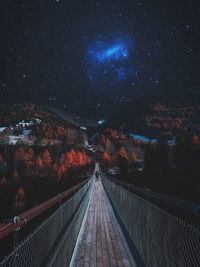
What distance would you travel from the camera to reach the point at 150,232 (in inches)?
223

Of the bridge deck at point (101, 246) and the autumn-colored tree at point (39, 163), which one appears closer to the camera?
the bridge deck at point (101, 246)

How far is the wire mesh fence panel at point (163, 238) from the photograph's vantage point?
347cm

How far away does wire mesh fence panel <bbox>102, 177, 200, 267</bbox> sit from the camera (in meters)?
3.47

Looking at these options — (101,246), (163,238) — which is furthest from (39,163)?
(163,238)

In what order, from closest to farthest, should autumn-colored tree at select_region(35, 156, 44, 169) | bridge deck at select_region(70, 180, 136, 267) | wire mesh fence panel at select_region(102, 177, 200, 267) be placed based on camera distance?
wire mesh fence panel at select_region(102, 177, 200, 267) → bridge deck at select_region(70, 180, 136, 267) → autumn-colored tree at select_region(35, 156, 44, 169)

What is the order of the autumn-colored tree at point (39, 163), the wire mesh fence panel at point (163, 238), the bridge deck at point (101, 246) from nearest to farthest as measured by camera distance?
the wire mesh fence panel at point (163, 238), the bridge deck at point (101, 246), the autumn-colored tree at point (39, 163)

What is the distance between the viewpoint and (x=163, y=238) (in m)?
4.61

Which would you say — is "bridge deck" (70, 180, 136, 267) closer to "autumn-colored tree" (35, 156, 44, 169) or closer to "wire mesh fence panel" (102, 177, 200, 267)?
"wire mesh fence panel" (102, 177, 200, 267)

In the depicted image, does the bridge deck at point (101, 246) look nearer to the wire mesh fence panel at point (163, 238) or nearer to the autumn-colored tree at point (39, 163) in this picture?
the wire mesh fence panel at point (163, 238)

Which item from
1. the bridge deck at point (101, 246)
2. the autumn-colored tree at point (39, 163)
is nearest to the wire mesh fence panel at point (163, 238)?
the bridge deck at point (101, 246)

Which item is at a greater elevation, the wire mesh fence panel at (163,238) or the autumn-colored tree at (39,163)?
the autumn-colored tree at (39,163)

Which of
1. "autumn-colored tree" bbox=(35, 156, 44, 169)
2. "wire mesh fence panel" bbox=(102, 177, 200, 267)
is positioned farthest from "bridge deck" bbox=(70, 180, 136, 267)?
"autumn-colored tree" bbox=(35, 156, 44, 169)

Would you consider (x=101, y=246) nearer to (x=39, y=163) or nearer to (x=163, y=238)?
(x=163, y=238)

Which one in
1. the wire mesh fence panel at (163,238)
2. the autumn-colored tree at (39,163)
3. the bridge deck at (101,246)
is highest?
the autumn-colored tree at (39,163)
